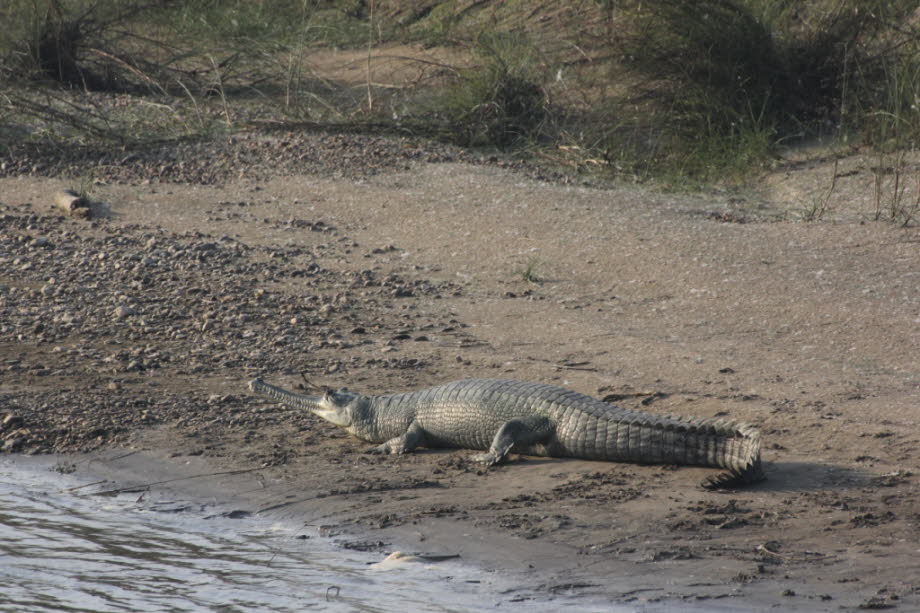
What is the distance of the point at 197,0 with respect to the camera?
13969 millimetres

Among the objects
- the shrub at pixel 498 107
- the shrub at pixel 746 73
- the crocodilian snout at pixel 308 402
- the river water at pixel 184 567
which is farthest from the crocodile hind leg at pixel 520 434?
the shrub at pixel 498 107

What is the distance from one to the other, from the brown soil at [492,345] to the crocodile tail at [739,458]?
0.22 feet

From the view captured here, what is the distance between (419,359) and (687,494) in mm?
2043

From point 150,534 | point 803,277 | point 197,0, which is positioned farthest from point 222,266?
point 197,0

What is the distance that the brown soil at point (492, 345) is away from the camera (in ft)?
11.8

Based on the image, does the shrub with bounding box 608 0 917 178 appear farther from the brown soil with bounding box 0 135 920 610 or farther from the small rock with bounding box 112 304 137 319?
the small rock with bounding box 112 304 137 319

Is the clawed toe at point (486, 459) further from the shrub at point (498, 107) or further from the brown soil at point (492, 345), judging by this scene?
the shrub at point (498, 107)

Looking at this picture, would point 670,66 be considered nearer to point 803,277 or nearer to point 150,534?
point 803,277

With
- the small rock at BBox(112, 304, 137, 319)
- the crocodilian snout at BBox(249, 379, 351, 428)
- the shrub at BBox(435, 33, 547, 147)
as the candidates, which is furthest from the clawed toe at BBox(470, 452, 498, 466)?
the shrub at BBox(435, 33, 547, 147)

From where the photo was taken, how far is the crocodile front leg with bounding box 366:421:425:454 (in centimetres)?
469

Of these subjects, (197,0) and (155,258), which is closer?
(155,258)

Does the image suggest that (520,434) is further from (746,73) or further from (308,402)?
(746,73)

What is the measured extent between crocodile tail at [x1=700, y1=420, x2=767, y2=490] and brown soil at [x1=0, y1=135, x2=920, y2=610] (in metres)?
0.07

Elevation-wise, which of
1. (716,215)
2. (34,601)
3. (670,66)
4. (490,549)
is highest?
(670,66)
